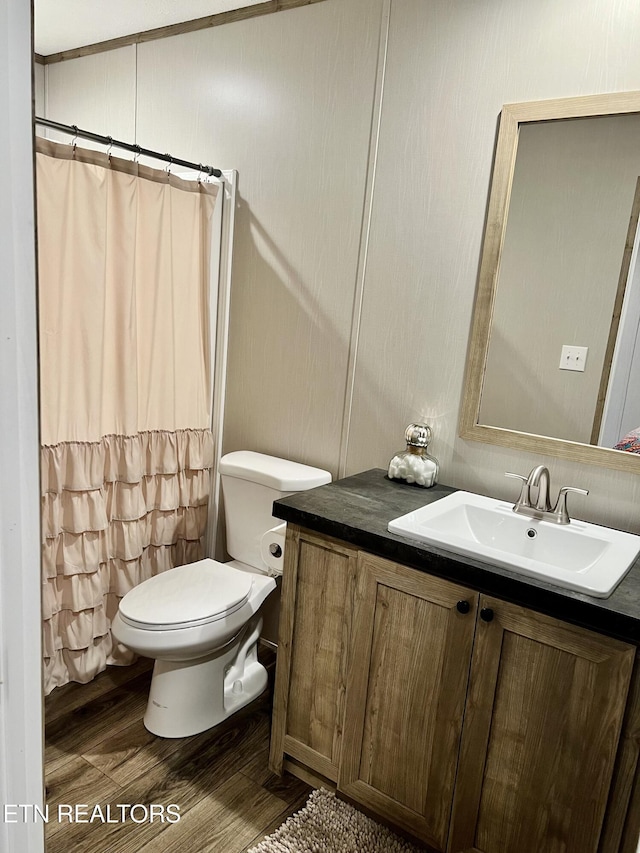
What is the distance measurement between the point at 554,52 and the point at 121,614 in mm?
2102

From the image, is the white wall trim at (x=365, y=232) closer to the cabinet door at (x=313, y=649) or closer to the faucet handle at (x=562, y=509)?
the cabinet door at (x=313, y=649)

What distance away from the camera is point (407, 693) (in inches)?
66.3

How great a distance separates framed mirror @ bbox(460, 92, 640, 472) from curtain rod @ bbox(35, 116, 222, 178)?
1143 millimetres

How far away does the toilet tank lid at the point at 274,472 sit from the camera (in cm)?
227

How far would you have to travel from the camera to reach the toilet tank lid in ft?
7.46

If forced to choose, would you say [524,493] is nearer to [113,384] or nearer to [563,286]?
[563,286]

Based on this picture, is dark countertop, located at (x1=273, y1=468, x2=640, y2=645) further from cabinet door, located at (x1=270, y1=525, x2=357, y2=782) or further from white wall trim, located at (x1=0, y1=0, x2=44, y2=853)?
white wall trim, located at (x1=0, y1=0, x2=44, y2=853)

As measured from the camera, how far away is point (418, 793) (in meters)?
1.70

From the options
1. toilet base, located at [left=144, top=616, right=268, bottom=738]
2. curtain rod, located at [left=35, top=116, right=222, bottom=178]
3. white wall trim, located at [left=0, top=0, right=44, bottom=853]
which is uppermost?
curtain rod, located at [left=35, top=116, right=222, bottom=178]

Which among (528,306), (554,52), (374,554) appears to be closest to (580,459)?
(528,306)

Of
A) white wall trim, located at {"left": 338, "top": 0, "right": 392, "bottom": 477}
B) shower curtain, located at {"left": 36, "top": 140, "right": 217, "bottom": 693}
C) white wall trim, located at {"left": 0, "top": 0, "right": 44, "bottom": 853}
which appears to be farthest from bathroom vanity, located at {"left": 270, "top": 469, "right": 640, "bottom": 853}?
white wall trim, located at {"left": 0, "top": 0, "right": 44, "bottom": 853}

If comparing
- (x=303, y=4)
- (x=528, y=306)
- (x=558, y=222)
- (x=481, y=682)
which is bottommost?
(x=481, y=682)

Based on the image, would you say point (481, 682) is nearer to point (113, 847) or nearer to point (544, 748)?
point (544, 748)

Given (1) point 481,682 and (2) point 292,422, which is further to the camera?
(2) point 292,422
